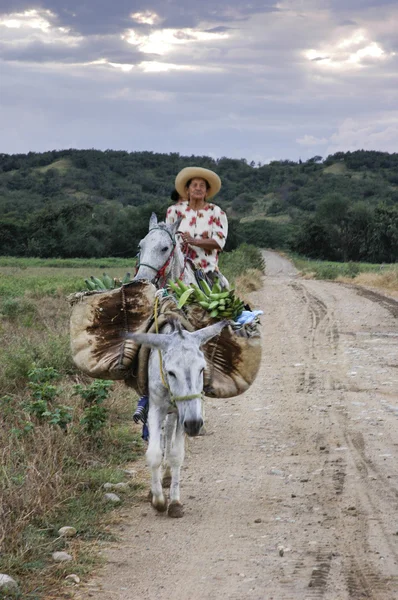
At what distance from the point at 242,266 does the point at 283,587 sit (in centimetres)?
2693

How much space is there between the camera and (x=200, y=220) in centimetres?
816

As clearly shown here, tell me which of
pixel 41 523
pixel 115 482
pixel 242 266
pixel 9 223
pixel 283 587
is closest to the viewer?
pixel 283 587

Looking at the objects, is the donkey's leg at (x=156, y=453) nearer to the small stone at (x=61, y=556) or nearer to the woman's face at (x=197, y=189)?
the small stone at (x=61, y=556)

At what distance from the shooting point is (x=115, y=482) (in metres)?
6.82

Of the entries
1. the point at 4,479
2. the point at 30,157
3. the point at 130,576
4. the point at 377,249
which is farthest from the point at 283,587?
the point at 30,157

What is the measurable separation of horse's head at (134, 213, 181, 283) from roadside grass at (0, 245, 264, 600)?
142 cm

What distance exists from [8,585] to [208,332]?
7.06 feet

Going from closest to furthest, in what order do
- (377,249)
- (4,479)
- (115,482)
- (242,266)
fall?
(4,479)
(115,482)
(242,266)
(377,249)

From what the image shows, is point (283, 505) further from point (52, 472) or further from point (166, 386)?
point (52, 472)

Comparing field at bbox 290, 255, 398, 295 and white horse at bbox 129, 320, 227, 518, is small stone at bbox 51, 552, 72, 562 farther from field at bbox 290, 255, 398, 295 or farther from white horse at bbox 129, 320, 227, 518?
field at bbox 290, 255, 398, 295

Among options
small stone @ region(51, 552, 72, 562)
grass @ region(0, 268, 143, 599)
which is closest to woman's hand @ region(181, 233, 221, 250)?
grass @ region(0, 268, 143, 599)

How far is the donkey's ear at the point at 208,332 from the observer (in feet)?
18.6

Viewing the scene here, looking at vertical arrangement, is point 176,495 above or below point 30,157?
below

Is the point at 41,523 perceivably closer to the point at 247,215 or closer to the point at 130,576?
the point at 130,576
